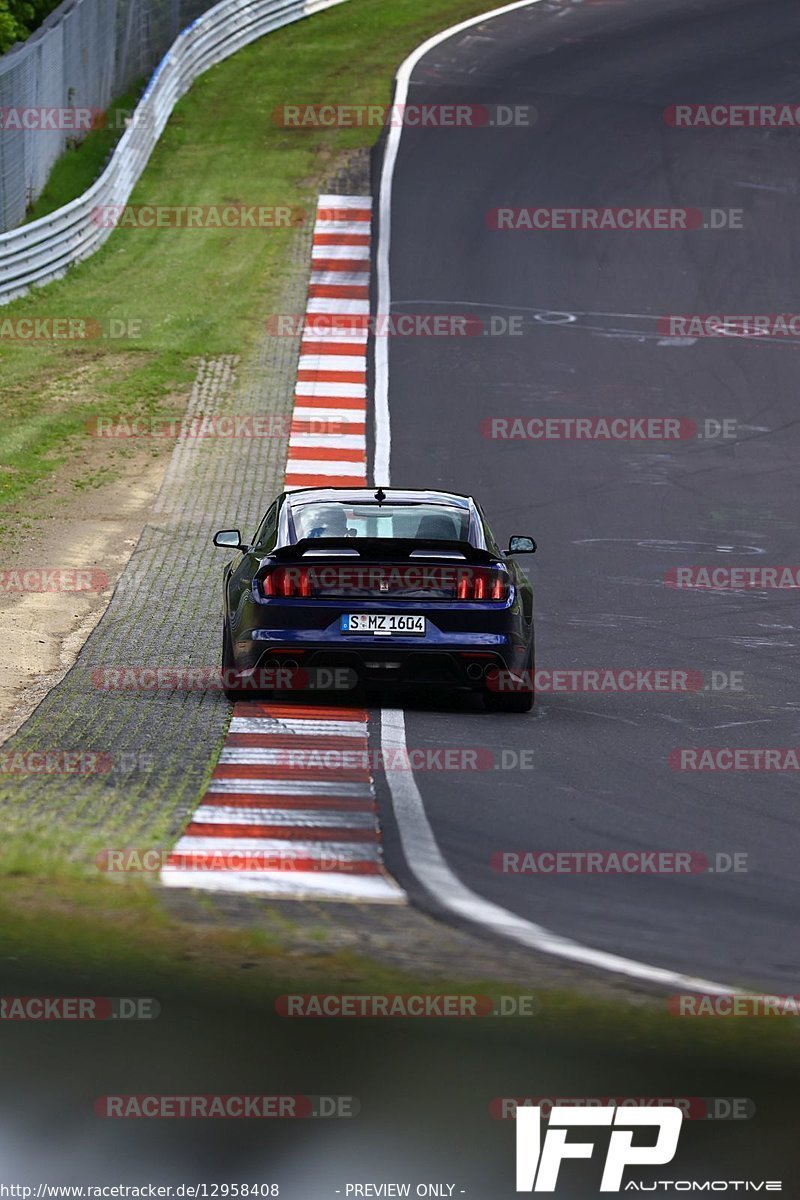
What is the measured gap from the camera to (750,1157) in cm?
504

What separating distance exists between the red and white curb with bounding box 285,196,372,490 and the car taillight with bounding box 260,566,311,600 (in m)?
8.25

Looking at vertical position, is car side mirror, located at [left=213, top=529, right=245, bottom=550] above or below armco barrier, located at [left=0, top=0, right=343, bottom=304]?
below

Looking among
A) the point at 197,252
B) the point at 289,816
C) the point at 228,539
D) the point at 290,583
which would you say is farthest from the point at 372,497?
the point at 197,252

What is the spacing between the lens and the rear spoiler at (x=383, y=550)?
10.7 meters

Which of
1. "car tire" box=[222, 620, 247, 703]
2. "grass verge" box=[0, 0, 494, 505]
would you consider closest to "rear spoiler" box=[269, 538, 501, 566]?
"car tire" box=[222, 620, 247, 703]

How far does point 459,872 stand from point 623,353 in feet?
57.8

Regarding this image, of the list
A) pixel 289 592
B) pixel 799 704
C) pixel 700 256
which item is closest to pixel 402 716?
pixel 289 592

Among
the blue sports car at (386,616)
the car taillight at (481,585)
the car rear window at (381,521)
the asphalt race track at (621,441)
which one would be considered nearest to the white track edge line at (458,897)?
the asphalt race track at (621,441)

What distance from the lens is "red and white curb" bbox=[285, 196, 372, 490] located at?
20.1 meters

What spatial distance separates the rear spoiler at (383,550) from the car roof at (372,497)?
81 centimetres

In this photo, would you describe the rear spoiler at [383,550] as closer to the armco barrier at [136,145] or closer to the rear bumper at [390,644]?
the rear bumper at [390,644]

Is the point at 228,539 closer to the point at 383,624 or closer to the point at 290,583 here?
the point at 290,583

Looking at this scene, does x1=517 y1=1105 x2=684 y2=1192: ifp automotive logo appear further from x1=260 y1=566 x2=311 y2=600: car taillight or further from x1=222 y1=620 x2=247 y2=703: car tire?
x1=222 y1=620 x2=247 y2=703: car tire

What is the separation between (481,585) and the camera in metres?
10.8
